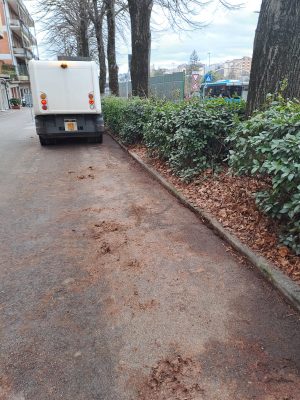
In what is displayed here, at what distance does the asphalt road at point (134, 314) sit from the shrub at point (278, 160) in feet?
2.20

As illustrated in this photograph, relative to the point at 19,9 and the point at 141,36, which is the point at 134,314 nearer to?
the point at 141,36

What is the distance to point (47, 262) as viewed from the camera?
3.57m

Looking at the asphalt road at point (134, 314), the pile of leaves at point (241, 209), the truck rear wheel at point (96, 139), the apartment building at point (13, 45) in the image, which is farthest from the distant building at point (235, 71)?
the apartment building at point (13, 45)

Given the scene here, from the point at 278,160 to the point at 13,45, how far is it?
60.9 meters

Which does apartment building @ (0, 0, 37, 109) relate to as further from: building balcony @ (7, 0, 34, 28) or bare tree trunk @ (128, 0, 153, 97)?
bare tree trunk @ (128, 0, 153, 97)

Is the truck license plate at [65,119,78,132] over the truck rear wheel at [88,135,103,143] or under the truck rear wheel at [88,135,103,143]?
over

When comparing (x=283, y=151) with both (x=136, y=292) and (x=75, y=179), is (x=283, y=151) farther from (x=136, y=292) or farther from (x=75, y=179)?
(x=75, y=179)

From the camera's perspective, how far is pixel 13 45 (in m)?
53.3

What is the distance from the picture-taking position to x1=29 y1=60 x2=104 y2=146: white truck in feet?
32.6

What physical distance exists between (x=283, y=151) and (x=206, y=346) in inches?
78.7

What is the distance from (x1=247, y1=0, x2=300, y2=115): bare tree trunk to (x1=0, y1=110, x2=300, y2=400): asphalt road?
2534 millimetres

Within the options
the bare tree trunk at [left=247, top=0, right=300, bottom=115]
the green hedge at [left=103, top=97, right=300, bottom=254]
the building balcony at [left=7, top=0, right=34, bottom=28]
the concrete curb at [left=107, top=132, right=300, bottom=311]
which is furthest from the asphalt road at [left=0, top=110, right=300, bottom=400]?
the building balcony at [left=7, top=0, right=34, bottom=28]

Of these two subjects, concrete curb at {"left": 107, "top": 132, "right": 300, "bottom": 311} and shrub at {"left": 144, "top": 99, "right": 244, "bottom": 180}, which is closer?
concrete curb at {"left": 107, "top": 132, "right": 300, "bottom": 311}

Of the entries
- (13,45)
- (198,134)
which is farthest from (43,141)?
(13,45)
